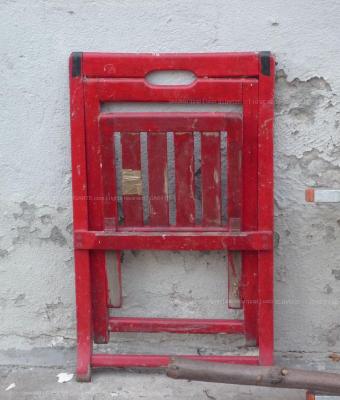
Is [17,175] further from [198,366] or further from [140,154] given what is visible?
[198,366]

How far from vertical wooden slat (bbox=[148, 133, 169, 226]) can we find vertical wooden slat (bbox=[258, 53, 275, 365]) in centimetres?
36

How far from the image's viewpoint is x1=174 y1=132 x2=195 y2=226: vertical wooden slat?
2277 millimetres

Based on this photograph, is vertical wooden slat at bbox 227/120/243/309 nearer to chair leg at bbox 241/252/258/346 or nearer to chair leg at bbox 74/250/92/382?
chair leg at bbox 241/252/258/346

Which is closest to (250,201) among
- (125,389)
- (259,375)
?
(259,375)

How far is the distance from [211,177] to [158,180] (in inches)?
8.0

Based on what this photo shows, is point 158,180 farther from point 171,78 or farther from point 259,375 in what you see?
point 259,375

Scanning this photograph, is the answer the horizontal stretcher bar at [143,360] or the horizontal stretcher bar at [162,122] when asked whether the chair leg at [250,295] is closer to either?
the horizontal stretcher bar at [143,360]

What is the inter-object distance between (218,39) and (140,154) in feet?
1.74

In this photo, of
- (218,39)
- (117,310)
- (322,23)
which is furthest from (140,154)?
(322,23)

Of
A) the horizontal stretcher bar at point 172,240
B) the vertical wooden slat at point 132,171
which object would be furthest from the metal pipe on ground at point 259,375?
the vertical wooden slat at point 132,171

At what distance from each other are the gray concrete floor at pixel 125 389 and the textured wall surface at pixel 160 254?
139 mm

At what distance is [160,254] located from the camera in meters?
2.48

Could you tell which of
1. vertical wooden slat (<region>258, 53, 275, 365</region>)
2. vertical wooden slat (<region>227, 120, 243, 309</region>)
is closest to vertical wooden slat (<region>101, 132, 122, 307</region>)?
vertical wooden slat (<region>227, 120, 243, 309</region>)

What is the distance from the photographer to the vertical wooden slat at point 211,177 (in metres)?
2.26
